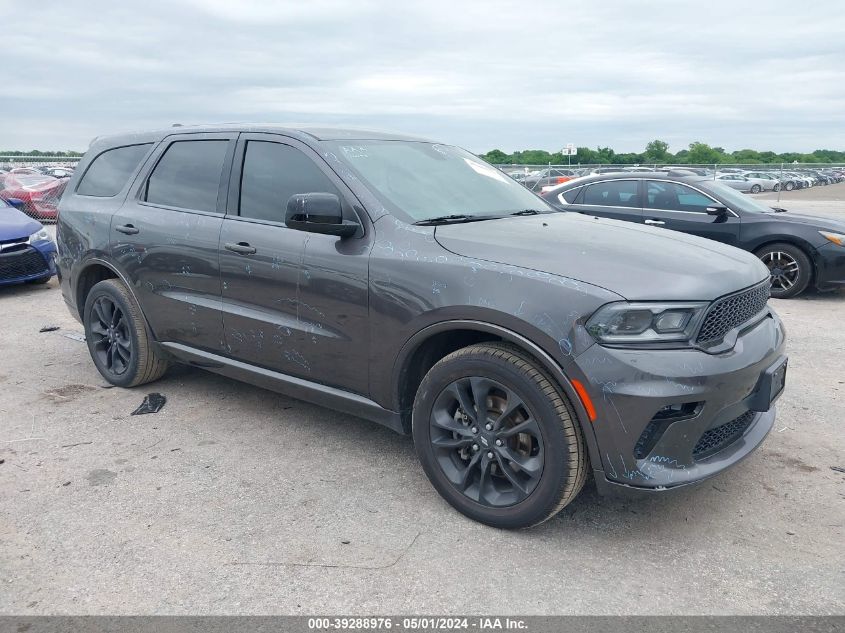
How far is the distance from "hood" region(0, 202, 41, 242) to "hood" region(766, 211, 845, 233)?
8967 millimetres

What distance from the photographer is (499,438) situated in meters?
3.06

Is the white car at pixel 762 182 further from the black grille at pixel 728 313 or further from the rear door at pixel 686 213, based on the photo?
the black grille at pixel 728 313

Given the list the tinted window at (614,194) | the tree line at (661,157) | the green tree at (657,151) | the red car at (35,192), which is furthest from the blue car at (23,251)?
the green tree at (657,151)

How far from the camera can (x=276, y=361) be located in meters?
3.94

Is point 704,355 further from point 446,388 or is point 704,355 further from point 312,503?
point 312,503

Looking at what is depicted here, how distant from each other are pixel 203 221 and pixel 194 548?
6.54 feet

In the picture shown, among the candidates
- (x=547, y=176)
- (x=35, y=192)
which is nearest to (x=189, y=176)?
(x=35, y=192)

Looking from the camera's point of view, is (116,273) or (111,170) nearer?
(116,273)

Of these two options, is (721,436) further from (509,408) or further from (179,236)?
(179,236)

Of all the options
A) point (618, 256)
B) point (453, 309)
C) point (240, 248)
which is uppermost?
point (618, 256)

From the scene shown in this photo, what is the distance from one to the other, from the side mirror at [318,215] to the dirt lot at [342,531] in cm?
127

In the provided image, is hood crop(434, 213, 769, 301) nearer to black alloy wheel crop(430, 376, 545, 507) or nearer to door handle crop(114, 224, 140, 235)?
black alloy wheel crop(430, 376, 545, 507)

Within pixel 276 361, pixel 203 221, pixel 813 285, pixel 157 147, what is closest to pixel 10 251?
pixel 157 147

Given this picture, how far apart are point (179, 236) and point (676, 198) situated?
6.49 meters
